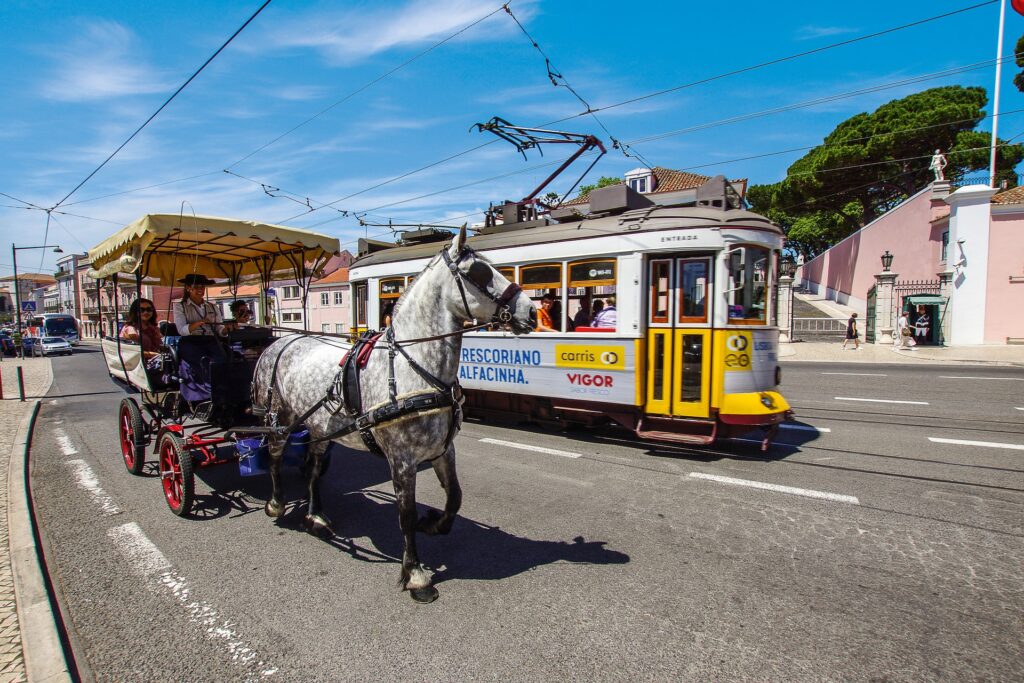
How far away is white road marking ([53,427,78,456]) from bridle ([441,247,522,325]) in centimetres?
759

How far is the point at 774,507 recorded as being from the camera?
5.10 meters

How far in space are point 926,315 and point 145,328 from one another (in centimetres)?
3254

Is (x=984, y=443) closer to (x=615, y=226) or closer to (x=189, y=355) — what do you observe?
(x=615, y=226)

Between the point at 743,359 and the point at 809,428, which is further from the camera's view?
the point at 809,428

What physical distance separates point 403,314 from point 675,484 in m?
3.79

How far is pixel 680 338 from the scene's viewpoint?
712cm

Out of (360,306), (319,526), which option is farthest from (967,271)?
(319,526)

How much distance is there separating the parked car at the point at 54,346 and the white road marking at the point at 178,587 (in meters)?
42.0

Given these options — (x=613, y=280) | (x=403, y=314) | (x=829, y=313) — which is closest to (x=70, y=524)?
(x=403, y=314)

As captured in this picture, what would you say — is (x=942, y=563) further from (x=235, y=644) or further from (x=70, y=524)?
(x=70, y=524)

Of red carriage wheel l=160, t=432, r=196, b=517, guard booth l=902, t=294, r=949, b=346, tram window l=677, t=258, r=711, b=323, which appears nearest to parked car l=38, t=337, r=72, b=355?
red carriage wheel l=160, t=432, r=196, b=517

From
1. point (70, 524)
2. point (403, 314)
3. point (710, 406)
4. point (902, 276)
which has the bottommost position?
point (70, 524)

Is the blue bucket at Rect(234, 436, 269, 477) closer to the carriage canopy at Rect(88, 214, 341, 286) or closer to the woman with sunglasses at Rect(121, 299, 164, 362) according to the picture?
the woman with sunglasses at Rect(121, 299, 164, 362)

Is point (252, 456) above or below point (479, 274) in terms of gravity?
below
